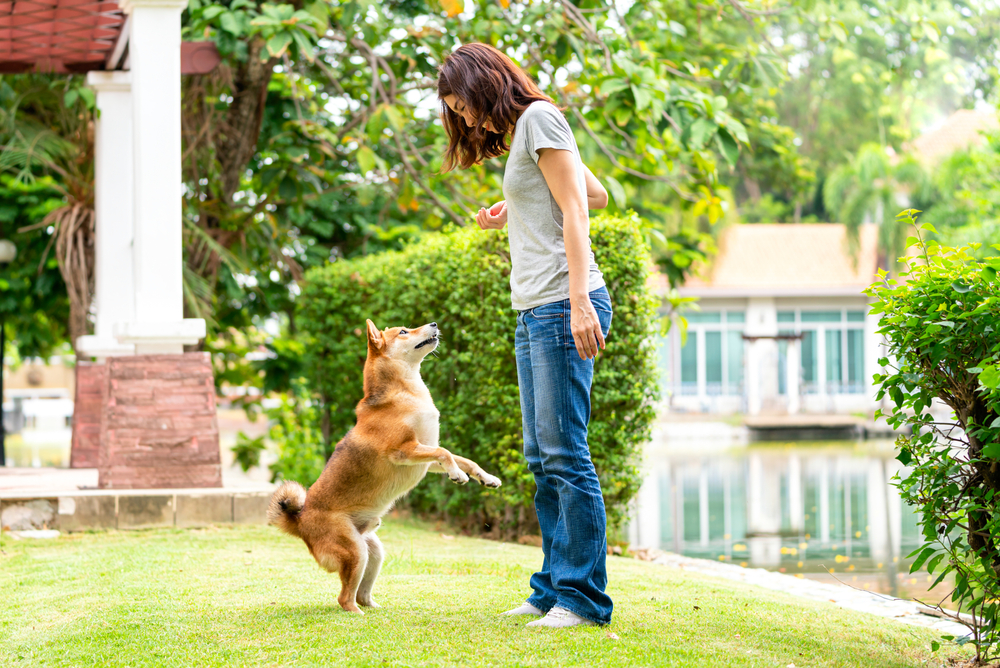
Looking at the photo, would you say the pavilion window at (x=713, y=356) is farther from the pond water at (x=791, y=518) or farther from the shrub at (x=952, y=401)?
the shrub at (x=952, y=401)

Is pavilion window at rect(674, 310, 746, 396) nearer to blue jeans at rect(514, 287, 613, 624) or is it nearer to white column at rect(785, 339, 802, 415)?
white column at rect(785, 339, 802, 415)

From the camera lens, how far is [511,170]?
13.0 ft

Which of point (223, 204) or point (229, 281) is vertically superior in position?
point (223, 204)

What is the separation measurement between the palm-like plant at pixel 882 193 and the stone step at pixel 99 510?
28598 mm

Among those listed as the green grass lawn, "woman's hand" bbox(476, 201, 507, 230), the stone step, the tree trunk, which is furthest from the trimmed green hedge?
"woman's hand" bbox(476, 201, 507, 230)

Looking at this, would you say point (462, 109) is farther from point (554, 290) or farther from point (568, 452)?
point (568, 452)

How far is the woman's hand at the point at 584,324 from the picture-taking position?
3.71 metres

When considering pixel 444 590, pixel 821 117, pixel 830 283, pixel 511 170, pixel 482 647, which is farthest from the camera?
pixel 821 117

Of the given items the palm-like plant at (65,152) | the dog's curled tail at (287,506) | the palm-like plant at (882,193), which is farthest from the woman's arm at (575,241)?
the palm-like plant at (882,193)

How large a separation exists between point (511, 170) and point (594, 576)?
168 cm

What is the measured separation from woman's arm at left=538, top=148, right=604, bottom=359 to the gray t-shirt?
0.06 m

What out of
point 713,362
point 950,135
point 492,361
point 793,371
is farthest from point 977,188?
point 492,361

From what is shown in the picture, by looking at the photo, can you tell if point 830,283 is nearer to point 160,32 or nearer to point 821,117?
point 821,117

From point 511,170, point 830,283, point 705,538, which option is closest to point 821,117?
point 830,283
